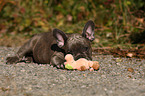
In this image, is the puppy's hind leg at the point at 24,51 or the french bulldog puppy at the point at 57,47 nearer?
the french bulldog puppy at the point at 57,47

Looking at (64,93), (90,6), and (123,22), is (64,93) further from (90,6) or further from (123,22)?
(90,6)

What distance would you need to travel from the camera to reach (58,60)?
4.68 metres

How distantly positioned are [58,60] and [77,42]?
0.50m

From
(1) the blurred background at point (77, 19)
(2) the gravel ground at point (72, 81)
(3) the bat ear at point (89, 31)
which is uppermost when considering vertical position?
(1) the blurred background at point (77, 19)

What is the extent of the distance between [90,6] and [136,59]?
4.61 m

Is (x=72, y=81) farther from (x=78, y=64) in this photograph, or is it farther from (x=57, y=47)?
(x=57, y=47)

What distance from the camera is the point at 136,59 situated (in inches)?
220

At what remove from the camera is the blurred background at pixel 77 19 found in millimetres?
7673

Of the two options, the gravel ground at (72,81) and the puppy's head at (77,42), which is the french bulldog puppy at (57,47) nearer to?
the puppy's head at (77,42)

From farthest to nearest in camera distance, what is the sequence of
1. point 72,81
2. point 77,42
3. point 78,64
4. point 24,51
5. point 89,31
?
point 24,51 → point 89,31 → point 77,42 → point 78,64 → point 72,81

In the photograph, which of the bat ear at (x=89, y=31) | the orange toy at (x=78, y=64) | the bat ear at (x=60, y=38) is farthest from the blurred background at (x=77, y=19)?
the orange toy at (x=78, y=64)

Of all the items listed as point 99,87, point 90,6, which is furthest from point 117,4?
point 99,87

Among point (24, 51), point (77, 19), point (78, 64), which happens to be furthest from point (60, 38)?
point (77, 19)

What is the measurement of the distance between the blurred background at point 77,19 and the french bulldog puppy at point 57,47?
220cm
